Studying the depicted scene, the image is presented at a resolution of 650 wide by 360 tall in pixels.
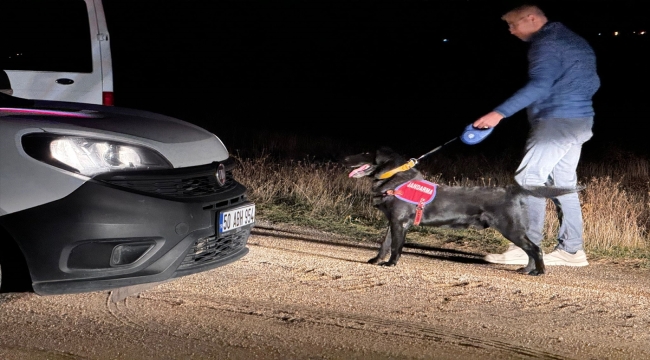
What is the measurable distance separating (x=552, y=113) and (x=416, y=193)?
121 centimetres

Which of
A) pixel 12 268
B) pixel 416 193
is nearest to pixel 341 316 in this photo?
pixel 12 268

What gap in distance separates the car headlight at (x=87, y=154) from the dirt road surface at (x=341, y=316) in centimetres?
83

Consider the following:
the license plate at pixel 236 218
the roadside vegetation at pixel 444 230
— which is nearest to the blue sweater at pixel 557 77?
the roadside vegetation at pixel 444 230

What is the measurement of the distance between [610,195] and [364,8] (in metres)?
39.7

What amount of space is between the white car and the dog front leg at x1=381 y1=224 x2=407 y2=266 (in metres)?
2.05

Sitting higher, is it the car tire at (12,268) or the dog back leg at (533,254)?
the car tire at (12,268)

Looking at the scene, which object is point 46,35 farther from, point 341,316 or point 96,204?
point 341,316

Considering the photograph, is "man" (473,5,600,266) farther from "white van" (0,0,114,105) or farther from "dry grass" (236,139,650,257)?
"white van" (0,0,114,105)

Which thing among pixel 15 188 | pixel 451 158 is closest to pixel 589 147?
pixel 451 158

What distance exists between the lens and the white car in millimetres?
4543

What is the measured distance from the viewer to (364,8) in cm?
4884

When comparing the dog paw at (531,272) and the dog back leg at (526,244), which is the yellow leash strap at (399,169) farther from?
the dog paw at (531,272)

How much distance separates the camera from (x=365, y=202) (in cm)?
1027

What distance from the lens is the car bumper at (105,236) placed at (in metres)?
4.54
